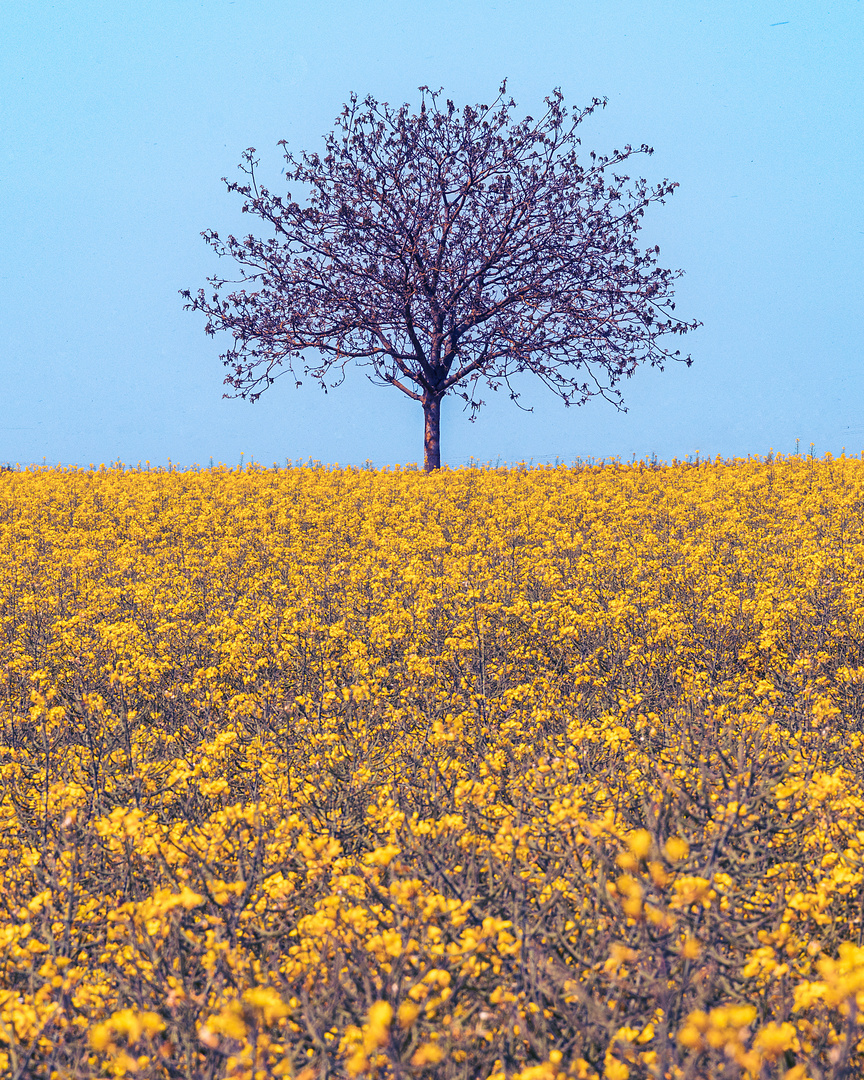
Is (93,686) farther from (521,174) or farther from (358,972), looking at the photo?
(521,174)

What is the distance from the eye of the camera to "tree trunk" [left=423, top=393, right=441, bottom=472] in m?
25.2

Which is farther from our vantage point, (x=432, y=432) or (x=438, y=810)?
(x=432, y=432)

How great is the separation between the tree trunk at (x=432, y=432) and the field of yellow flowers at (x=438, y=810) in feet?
42.1

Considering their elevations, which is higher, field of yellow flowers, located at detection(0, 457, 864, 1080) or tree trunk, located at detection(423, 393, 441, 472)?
tree trunk, located at detection(423, 393, 441, 472)

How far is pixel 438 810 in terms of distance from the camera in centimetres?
446

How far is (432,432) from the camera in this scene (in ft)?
83.2

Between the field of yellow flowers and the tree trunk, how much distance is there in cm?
1283

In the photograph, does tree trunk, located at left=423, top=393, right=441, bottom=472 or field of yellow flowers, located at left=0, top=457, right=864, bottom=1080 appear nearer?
field of yellow flowers, located at left=0, top=457, right=864, bottom=1080

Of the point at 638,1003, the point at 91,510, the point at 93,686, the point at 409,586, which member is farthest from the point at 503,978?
the point at 91,510

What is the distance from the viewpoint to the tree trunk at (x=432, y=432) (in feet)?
82.8

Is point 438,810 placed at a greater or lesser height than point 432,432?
lesser

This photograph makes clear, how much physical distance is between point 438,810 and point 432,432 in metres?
21.5

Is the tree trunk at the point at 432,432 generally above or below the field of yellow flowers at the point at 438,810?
above

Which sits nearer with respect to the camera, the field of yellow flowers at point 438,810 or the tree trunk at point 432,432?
the field of yellow flowers at point 438,810
